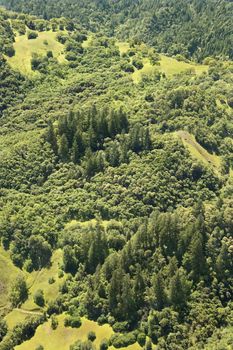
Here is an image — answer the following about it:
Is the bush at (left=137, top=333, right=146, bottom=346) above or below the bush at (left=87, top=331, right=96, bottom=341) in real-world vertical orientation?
above

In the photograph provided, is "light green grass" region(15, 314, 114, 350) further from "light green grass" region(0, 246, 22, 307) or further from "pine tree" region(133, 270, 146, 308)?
"light green grass" region(0, 246, 22, 307)

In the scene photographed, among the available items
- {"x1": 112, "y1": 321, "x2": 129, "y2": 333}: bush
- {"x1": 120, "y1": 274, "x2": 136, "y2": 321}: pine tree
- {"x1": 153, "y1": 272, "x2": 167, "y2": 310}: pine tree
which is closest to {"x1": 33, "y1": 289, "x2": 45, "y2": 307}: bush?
{"x1": 112, "y1": 321, "x2": 129, "y2": 333}: bush

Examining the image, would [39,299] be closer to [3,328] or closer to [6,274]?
[3,328]

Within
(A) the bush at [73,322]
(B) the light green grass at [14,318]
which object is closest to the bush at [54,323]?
(A) the bush at [73,322]

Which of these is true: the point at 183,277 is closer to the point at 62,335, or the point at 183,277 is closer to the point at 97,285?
the point at 97,285

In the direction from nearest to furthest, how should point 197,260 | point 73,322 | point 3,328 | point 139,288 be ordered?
point 73,322 < point 139,288 < point 197,260 < point 3,328

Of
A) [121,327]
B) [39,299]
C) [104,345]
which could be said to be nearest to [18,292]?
[39,299]
